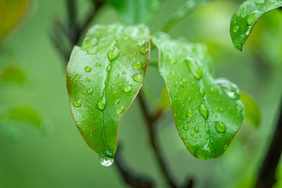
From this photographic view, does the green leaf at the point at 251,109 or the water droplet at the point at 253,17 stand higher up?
the water droplet at the point at 253,17

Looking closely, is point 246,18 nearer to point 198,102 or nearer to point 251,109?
point 198,102

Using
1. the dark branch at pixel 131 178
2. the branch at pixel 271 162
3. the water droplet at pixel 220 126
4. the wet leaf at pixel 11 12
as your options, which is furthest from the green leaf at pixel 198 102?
the wet leaf at pixel 11 12

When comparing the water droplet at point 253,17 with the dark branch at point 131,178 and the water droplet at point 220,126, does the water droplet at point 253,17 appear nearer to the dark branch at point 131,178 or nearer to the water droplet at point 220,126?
the water droplet at point 220,126

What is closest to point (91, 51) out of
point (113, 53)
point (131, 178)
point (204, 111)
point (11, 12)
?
point (113, 53)

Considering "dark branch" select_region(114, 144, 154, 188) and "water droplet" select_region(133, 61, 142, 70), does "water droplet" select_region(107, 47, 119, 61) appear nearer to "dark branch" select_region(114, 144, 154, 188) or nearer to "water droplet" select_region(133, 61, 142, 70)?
"water droplet" select_region(133, 61, 142, 70)

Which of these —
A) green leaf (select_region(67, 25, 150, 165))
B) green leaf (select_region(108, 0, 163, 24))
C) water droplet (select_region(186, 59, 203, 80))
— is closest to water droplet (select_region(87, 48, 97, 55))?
green leaf (select_region(67, 25, 150, 165))

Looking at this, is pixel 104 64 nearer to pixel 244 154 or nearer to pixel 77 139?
pixel 244 154
